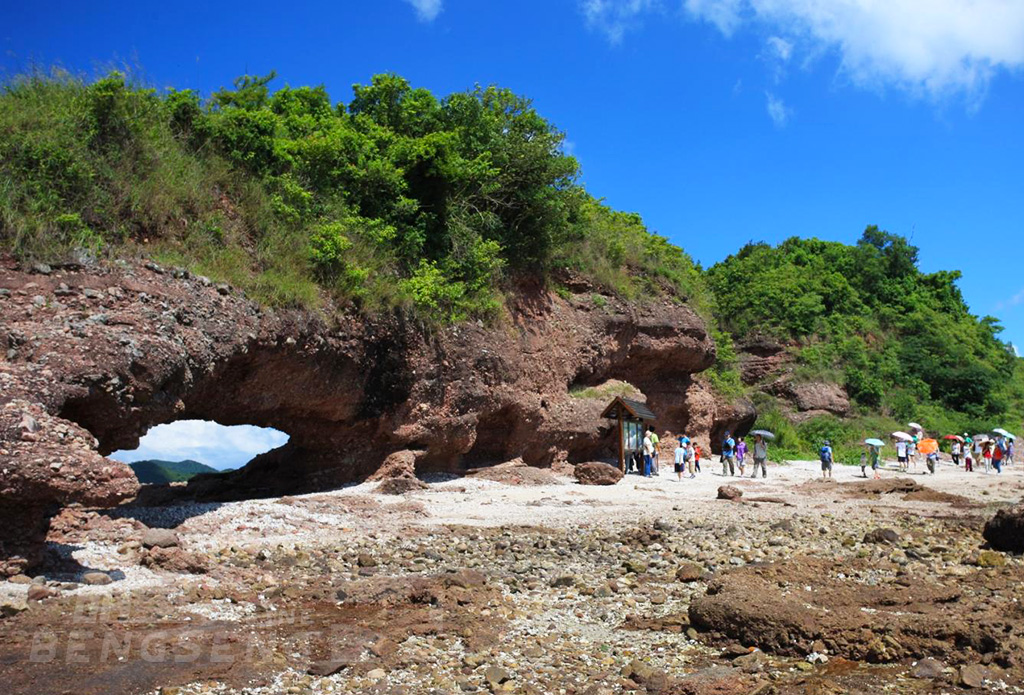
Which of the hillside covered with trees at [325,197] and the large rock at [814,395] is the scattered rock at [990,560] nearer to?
the hillside covered with trees at [325,197]

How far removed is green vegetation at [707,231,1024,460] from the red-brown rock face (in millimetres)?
15768

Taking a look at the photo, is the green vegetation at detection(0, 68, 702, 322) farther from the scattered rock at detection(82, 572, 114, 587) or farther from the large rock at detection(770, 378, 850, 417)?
the large rock at detection(770, 378, 850, 417)

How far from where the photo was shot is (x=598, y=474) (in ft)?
61.8

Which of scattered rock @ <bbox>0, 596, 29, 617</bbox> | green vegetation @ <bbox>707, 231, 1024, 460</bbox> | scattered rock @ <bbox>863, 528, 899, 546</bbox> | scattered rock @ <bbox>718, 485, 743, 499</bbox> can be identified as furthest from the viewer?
green vegetation @ <bbox>707, 231, 1024, 460</bbox>

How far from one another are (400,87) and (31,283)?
35.4ft

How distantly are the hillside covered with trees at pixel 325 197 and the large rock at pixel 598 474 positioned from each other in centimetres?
421

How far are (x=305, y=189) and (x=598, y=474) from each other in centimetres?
898

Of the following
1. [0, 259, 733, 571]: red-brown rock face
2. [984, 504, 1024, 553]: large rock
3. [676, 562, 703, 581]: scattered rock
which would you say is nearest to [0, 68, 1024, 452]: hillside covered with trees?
[0, 259, 733, 571]: red-brown rock face

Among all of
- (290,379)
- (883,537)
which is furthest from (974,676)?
(290,379)

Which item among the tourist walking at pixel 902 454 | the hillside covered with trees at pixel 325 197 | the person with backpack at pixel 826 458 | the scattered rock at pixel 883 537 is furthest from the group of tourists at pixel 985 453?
the scattered rock at pixel 883 537

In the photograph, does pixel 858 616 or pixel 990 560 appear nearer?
pixel 858 616

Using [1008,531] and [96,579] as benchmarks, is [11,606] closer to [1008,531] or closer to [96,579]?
[96,579]

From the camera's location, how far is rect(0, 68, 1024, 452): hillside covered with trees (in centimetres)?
1232

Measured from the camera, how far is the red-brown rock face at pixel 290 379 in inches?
341
